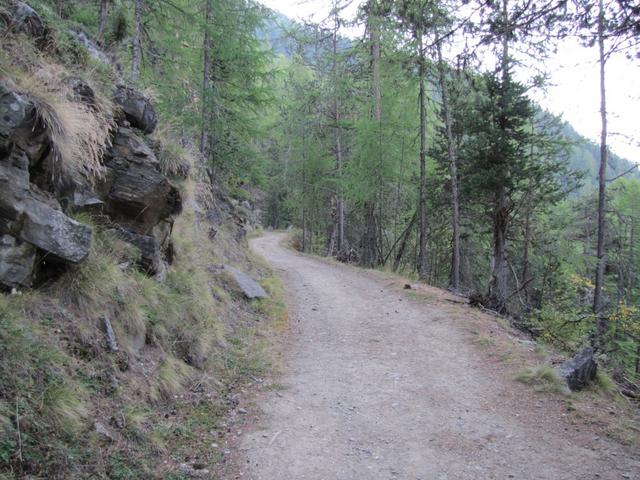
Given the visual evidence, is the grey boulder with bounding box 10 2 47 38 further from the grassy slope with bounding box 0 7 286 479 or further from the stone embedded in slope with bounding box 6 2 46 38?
the grassy slope with bounding box 0 7 286 479

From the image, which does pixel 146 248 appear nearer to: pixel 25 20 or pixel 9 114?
pixel 9 114

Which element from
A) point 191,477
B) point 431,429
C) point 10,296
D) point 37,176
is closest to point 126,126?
point 37,176

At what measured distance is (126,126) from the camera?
6.25 meters

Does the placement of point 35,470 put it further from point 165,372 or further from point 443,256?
point 443,256

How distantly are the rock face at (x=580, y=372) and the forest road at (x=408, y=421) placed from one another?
532mm

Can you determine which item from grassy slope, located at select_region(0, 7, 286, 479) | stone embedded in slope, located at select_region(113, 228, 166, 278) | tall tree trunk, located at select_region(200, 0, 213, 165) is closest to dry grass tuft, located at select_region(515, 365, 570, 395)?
grassy slope, located at select_region(0, 7, 286, 479)

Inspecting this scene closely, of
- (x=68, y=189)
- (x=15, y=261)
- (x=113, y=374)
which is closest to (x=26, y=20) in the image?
(x=68, y=189)

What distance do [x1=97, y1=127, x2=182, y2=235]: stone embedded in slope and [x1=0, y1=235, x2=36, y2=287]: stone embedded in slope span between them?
1.97 meters

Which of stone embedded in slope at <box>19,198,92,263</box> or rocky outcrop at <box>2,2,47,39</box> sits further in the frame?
rocky outcrop at <box>2,2,47,39</box>

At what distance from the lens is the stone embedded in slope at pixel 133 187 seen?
5.81 meters

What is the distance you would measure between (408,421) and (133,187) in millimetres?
4683

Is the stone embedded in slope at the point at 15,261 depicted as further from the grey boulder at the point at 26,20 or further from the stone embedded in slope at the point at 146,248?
the grey boulder at the point at 26,20

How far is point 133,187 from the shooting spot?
594 cm

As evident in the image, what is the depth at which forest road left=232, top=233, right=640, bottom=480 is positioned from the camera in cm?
390
